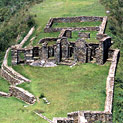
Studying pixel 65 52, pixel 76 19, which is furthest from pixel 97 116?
pixel 76 19

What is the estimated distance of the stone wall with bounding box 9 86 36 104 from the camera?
108 feet

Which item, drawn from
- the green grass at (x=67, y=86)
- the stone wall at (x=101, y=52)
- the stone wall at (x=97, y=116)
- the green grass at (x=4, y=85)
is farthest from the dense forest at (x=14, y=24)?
the stone wall at (x=97, y=116)

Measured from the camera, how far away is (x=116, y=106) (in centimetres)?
3053

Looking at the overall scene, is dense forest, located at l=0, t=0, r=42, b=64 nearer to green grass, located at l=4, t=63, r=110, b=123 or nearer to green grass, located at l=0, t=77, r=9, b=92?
green grass, located at l=0, t=77, r=9, b=92

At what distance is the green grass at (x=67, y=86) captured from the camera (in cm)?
2995

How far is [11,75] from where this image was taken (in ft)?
137

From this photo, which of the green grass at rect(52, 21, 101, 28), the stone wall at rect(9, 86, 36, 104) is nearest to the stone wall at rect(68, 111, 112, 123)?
the stone wall at rect(9, 86, 36, 104)

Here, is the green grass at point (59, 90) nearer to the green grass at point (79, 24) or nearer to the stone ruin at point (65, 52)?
the stone ruin at point (65, 52)

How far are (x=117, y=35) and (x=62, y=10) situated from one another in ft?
44.1

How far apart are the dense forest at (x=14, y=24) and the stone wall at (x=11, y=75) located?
5.50 meters

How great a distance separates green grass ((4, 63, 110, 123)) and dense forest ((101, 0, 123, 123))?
1057mm

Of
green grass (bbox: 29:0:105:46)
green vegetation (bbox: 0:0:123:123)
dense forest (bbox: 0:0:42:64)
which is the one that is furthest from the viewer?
green grass (bbox: 29:0:105:46)

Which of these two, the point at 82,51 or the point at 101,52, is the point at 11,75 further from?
the point at 101,52

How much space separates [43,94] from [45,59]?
→ 10450 millimetres
